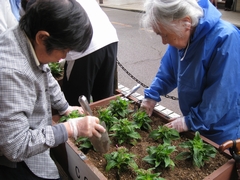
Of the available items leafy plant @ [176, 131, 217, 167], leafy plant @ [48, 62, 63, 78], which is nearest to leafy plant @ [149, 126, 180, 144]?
leafy plant @ [176, 131, 217, 167]

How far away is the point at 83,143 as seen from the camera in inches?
68.8

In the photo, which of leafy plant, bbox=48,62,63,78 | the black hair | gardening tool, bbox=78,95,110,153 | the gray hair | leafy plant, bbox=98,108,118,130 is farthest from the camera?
leafy plant, bbox=48,62,63,78

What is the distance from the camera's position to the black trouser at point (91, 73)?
2.17 m

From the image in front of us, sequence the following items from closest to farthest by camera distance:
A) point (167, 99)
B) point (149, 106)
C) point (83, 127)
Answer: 1. point (83, 127)
2. point (149, 106)
3. point (167, 99)

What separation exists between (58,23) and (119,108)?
42.1 inches

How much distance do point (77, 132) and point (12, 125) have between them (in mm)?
323

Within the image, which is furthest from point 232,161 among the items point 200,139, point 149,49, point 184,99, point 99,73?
point 149,49

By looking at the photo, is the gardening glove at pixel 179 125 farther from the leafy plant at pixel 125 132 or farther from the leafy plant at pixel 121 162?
the leafy plant at pixel 121 162

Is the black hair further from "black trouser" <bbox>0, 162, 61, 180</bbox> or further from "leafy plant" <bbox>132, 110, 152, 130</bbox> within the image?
"leafy plant" <bbox>132, 110, 152, 130</bbox>

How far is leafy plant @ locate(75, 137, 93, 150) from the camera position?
170 cm

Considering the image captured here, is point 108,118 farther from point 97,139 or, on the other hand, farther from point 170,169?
point 170,169

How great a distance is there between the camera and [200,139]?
159 centimetres

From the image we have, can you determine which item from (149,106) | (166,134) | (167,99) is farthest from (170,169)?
(167,99)

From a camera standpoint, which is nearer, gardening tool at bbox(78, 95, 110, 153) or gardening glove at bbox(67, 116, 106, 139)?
gardening glove at bbox(67, 116, 106, 139)
